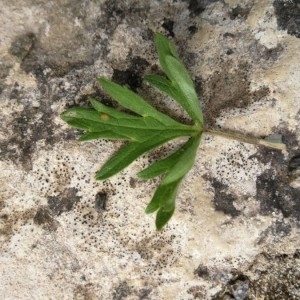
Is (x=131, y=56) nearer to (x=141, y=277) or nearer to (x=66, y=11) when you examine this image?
(x=66, y=11)

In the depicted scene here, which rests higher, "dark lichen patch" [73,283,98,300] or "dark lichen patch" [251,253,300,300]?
"dark lichen patch" [73,283,98,300]

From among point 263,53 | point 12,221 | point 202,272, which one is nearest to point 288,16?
point 263,53

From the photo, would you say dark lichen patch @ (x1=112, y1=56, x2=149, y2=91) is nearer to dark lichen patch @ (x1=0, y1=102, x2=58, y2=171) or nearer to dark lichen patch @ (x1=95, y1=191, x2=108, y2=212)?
dark lichen patch @ (x1=0, y1=102, x2=58, y2=171)

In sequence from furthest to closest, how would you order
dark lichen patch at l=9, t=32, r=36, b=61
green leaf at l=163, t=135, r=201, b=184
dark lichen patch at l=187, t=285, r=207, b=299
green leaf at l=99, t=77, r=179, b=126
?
dark lichen patch at l=187, t=285, r=207, b=299 < dark lichen patch at l=9, t=32, r=36, b=61 < green leaf at l=99, t=77, r=179, b=126 < green leaf at l=163, t=135, r=201, b=184

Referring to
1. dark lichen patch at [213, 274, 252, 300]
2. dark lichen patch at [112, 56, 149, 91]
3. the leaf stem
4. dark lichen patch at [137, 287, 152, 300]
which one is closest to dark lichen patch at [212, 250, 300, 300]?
dark lichen patch at [213, 274, 252, 300]

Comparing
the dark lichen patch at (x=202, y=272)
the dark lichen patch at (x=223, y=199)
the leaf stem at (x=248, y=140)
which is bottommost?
the dark lichen patch at (x=202, y=272)

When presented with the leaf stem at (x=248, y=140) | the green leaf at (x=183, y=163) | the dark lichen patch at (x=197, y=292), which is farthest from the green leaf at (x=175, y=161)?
the dark lichen patch at (x=197, y=292)

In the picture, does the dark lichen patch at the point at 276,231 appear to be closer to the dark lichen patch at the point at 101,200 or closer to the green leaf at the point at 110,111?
the dark lichen patch at the point at 101,200
